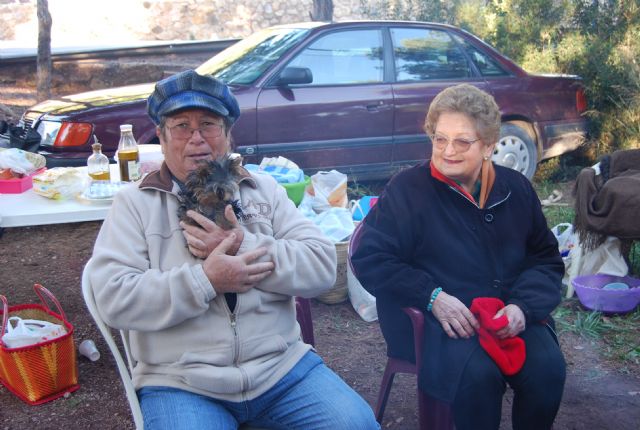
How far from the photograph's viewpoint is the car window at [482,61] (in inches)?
247

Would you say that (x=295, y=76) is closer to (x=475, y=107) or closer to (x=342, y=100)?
(x=342, y=100)

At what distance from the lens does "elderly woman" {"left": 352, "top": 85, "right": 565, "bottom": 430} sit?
2.30 m

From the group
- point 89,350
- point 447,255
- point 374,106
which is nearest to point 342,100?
point 374,106

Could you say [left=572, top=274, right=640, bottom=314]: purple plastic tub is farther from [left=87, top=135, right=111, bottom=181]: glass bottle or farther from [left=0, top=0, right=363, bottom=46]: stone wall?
[left=0, top=0, right=363, bottom=46]: stone wall

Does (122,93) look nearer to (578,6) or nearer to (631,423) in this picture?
(631,423)

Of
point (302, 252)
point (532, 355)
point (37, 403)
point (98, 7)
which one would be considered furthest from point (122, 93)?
point (98, 7)

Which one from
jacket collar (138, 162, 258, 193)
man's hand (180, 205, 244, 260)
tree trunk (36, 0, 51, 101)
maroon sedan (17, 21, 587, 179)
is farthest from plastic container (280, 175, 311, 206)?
tree trunk (36, 0, 51, 101)

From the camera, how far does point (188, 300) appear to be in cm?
192

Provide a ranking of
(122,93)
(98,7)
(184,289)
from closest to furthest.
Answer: (184,289)
(122,93)
(98,7)

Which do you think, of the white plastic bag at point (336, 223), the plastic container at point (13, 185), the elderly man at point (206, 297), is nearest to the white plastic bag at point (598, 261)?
the white plastic bag at point (336, 223)

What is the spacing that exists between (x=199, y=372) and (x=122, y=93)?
13.3 feet

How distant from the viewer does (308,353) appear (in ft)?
7.27

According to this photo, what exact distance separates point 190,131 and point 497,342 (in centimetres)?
132

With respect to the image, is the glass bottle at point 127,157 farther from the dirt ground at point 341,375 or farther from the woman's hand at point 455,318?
the woman's hand at point 455,318
